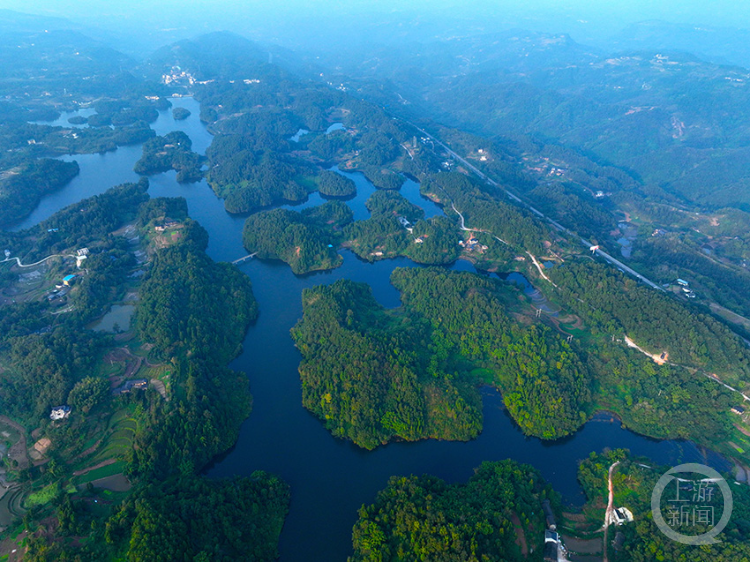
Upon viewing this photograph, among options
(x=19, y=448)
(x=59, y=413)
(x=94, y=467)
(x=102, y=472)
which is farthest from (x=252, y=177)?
(x=102, y=472)

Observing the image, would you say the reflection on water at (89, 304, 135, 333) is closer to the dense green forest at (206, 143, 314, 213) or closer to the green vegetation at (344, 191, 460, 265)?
the dense green forest at (206, 143, 314, 213)

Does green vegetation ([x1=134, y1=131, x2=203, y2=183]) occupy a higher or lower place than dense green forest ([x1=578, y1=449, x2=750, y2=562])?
lower

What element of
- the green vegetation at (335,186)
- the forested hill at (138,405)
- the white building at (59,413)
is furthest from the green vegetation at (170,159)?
the white building at (59,413)

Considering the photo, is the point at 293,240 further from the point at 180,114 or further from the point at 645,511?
the point at 180,114

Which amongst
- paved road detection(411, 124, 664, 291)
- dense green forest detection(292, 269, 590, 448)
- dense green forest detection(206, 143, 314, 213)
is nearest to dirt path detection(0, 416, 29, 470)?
dense green forest detection(292, 269, 590, 448)

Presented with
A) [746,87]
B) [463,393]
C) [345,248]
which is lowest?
[345,248]

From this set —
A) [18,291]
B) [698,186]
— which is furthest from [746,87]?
[18,291]

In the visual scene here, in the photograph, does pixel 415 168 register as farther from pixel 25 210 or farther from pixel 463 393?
pixel 25 210
